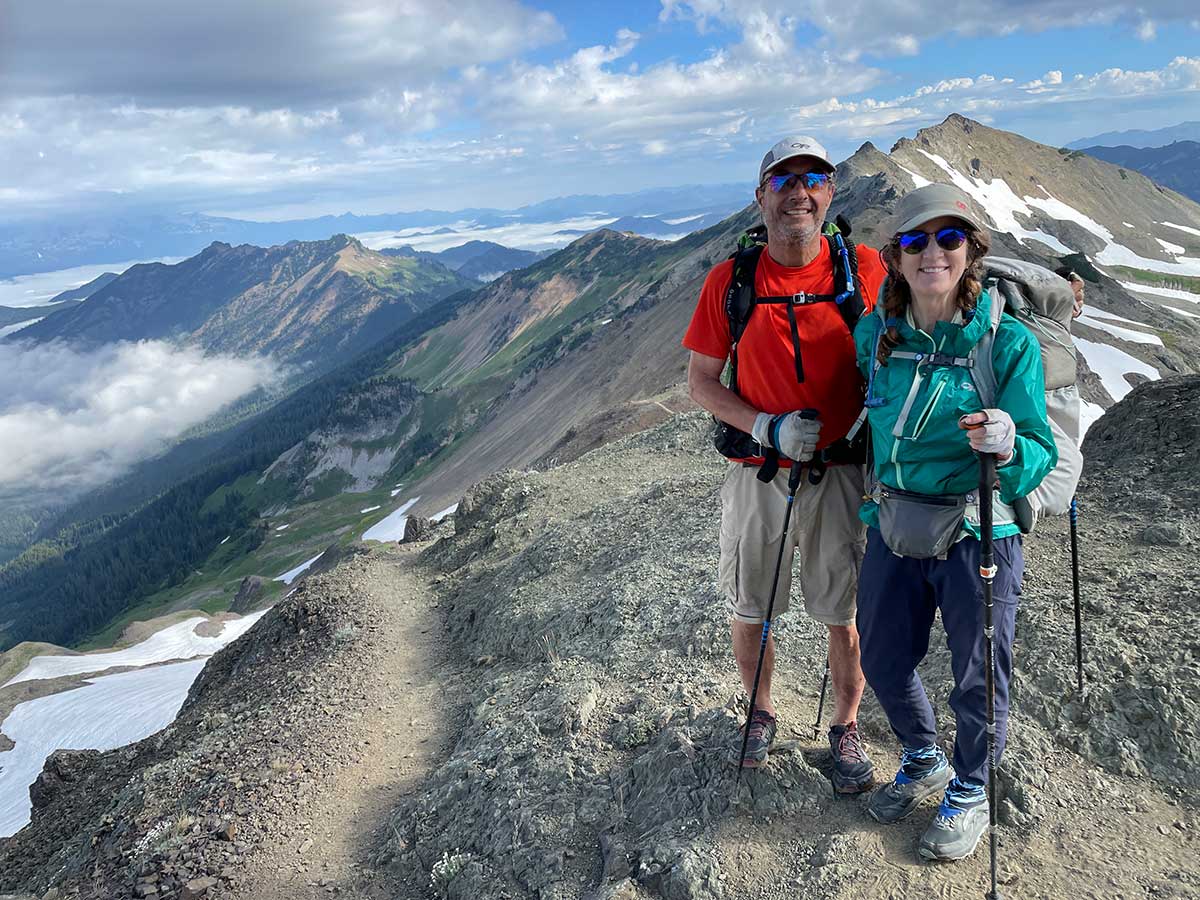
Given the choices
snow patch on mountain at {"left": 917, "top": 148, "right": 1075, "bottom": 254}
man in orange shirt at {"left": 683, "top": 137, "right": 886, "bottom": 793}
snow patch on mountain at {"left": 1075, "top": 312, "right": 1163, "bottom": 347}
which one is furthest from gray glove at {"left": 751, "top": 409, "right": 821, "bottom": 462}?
snow patch on mountain at {"left": 917, "top": 148, "right": 1075, "bottom": 254}

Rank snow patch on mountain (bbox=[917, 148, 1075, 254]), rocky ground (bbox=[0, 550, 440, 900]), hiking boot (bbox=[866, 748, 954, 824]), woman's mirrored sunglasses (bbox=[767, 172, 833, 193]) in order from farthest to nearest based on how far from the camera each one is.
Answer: snow patch on mountain (bbox=[917, 148, 1075, 254]) → rocky ground (bbox=[0, 550, 440, 900]) → hiking boot (bbox=[866, 748, 954, 824]) → woman's mirrored sunglasses (bbox=[767, 172, 833, 193])

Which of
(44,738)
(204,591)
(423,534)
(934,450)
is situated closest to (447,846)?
(934,450)

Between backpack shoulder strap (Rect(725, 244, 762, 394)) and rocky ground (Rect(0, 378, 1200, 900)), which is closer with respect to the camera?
backpack shoulder strap (Rect(725, 244, 762, 394))

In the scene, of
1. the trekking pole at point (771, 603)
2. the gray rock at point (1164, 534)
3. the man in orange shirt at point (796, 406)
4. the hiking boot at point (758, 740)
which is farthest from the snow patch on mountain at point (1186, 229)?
the trekking pole at point (771, 603)

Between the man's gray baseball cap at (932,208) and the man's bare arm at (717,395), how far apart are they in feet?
5.77

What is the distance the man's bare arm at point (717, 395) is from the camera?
19.5 feet

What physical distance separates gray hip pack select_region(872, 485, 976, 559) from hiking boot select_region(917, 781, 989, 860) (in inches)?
78.6

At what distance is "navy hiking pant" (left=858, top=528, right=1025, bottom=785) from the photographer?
4953 millimetres

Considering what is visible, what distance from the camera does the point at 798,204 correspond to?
222 inches

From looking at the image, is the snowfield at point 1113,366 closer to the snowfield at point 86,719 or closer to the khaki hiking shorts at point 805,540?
the khaki hiking shorts at point 805,540

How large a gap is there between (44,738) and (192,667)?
883 cm

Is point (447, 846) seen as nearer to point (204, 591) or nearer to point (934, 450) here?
point (934, 450)

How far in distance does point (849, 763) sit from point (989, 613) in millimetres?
2302

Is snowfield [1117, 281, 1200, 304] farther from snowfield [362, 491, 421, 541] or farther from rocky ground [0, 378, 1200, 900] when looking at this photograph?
rocky ground [0, 378, 1200, 900]
